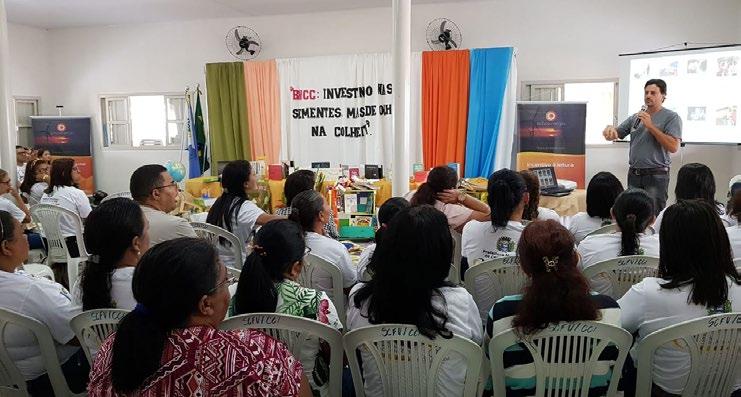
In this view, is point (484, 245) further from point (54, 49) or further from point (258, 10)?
point (54, 49)

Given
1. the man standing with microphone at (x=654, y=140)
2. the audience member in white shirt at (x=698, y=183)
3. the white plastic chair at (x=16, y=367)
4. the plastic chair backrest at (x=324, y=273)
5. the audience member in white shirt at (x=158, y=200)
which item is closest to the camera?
the white plastic chair at (x=16, y=367)

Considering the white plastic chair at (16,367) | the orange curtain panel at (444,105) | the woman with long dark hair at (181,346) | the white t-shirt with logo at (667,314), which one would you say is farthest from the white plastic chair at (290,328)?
the orange curtain panel at (444,105)

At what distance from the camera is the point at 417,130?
25.8 ft

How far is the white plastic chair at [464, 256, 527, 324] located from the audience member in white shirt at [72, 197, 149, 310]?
1387 millimetres

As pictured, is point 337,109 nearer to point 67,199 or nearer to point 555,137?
point 555,137

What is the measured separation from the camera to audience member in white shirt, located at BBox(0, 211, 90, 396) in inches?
79.0

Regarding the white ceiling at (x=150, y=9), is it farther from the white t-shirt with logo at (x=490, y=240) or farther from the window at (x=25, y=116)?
the white t-shirt with logo at (x=490, y=240)

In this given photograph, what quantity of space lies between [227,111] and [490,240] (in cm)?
625

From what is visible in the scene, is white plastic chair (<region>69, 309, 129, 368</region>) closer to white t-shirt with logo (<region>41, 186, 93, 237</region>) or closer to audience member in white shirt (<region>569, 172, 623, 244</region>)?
audience member in white shirt (<region>569, 172, 623, 244</region>)

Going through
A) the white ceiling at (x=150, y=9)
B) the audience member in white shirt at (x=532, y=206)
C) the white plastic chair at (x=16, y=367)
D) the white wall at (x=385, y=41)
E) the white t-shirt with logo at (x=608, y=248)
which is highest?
the white ceiling at (x=150, y=9)

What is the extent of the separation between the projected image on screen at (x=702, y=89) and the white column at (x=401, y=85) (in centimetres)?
313

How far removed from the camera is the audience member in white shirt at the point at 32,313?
2006 mm

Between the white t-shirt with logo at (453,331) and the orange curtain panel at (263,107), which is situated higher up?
the orange curtain panel at (263,107)

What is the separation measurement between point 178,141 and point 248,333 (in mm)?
8416
